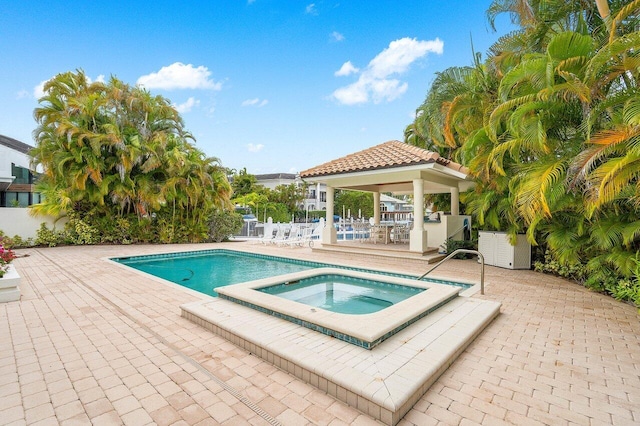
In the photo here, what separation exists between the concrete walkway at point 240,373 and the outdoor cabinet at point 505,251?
355 centimetres

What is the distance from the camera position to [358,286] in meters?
8.11

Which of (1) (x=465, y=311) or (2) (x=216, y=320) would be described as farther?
(1) (x=465, y=311)

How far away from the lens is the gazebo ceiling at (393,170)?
37.9 ft

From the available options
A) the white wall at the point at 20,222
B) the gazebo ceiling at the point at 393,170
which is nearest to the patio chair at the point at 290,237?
the gazebo ceiling at the point at 393,170

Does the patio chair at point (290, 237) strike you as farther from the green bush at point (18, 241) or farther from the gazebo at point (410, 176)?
the green bush at point (18, 241)

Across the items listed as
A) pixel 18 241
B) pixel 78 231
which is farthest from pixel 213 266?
pixel 18 241

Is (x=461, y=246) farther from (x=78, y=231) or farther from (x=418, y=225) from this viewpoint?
(x=78, y=231)

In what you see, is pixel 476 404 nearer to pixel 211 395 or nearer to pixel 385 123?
pixel 211 395

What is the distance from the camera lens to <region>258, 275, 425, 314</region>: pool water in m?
6.87

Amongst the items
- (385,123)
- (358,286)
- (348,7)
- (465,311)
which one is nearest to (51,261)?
(358,286)

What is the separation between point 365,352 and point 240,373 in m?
1.45

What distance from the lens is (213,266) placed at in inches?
472

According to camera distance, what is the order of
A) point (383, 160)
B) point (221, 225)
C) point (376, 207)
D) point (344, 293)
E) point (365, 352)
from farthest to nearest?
point (221, 225)
point (376, 207)
point (383, 160)
point (344, 293)
point (365, 352)

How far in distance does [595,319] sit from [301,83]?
22.1 m
